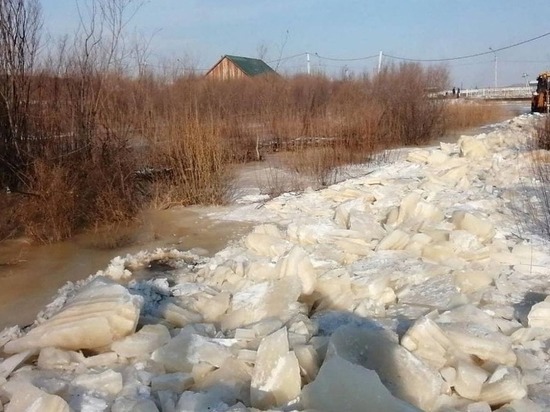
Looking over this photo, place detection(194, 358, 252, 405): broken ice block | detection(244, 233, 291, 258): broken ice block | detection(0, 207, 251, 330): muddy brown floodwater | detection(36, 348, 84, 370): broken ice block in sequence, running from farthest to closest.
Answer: detection(244, 233, 291, 258): broken ice block → detection(0, 207, 251, 330): muddy brown floodwater → detection(36, 348, 84, 370): broken ice block → detection(194, 358, 252, 405): broken ice block

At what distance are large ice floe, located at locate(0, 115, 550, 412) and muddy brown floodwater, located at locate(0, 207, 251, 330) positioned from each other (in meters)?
0.29

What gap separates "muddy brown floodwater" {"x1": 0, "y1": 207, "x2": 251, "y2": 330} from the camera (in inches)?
191

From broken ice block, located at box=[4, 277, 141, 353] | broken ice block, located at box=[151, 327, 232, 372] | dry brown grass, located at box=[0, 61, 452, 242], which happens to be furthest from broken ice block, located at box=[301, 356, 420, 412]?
dry brown grass, located at box=[0, 61, 452, 242]

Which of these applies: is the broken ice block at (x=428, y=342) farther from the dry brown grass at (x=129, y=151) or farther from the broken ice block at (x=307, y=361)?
the dry brown grass at (x=129, y=151)

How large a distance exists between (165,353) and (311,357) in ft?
2.86

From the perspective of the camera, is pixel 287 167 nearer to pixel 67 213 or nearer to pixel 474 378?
pixel 67 213

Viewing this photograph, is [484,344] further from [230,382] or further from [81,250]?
[81,250]

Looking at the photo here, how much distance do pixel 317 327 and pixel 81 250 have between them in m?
3.75

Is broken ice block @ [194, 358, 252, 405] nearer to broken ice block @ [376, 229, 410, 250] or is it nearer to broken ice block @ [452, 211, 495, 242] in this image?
broken ice block @ [376, 229, 410, 250]

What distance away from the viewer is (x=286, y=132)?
1450 centimetres

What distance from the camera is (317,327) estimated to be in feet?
12.0

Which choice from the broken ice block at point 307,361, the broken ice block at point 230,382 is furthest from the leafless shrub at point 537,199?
the broken ice block at point 230,382

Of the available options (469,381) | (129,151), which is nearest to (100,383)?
(469,381)

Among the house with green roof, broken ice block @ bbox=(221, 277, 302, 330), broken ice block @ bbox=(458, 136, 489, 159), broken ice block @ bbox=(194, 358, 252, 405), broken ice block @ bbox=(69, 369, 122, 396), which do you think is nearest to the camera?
broken ice block @ bbox=(194, 358, 252, 405)
